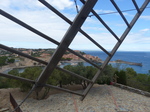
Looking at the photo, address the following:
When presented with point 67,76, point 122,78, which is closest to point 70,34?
point 67,76

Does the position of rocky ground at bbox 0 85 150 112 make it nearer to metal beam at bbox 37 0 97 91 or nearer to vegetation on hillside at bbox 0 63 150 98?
vegetation on hillside at bbox 0 63 150 98

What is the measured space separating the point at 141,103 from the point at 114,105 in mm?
1570

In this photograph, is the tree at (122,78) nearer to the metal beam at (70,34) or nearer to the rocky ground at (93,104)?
the rocky ground at (93,104)

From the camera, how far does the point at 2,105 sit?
21.7 ft

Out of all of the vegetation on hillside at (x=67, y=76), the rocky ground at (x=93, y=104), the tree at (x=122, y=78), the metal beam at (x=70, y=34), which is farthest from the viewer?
the tree at (x=122, y=78)

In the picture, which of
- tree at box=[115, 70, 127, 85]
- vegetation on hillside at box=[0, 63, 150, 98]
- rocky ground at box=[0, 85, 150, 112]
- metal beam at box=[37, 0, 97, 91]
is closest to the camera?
metal beam at box=[37, 0, 97, 91]

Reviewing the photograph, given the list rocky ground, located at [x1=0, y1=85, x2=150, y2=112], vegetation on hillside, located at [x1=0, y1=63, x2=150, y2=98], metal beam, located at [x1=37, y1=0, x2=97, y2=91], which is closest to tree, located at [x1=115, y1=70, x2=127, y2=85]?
vegetation on hillside, located at [x1=0, y1=63, x2=150, y2=98]

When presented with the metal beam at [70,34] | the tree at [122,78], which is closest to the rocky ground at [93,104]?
the tree at [122,78]

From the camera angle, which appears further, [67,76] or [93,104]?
[67,76]

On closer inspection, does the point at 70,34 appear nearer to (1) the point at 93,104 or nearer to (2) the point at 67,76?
(1) the point at 93,104

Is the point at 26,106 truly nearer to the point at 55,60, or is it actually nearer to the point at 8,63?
the point at 55,60

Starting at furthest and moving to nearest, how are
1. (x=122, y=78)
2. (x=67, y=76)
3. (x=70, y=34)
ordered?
(x=122, y=78), (x=67, y=76), (x=70, y=34)

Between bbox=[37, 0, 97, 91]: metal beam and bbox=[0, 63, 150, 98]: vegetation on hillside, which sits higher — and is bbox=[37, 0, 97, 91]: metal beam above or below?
above

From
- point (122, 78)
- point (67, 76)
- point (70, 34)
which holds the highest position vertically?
point (122, 78)
